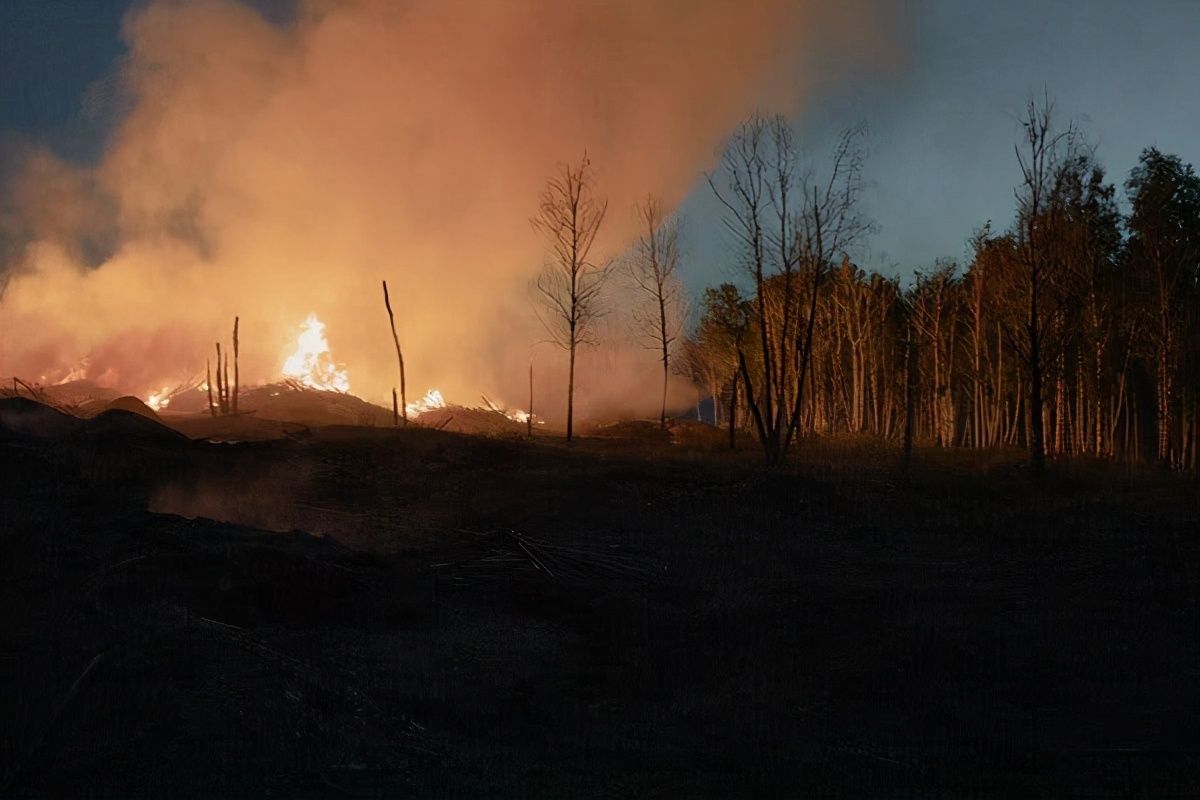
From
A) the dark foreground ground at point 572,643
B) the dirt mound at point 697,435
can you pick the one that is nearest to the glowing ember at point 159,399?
the dirt mound at point 697,435

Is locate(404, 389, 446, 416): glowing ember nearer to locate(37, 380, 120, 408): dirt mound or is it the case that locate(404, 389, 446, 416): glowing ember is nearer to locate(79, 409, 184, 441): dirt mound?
locate(37, 380, 120, 408): dirt mound

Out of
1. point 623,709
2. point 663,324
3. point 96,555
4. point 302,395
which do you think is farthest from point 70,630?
point 302,395

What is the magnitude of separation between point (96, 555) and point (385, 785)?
5.63 meters

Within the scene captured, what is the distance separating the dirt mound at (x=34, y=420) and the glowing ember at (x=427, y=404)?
123 feet

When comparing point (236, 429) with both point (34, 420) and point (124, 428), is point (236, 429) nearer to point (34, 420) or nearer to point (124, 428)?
point (124, 428)

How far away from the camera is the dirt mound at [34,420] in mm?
18155

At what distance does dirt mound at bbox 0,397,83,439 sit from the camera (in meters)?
18.2

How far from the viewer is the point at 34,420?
19188mm

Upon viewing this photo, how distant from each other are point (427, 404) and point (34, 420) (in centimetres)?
4007

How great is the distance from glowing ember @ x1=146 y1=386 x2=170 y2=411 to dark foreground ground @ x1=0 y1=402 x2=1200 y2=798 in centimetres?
3884

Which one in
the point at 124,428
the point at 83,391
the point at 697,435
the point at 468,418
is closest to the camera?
the point at 124,428

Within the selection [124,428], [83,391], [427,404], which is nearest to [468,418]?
[427,404]

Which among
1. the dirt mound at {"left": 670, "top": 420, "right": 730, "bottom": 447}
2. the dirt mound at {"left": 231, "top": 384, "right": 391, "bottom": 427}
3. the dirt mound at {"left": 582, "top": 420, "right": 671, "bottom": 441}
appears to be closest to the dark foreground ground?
the dirt mound at {"left": 670, "top": 420, "right": 730, "bottom": 447}

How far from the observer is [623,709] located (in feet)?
28.8
